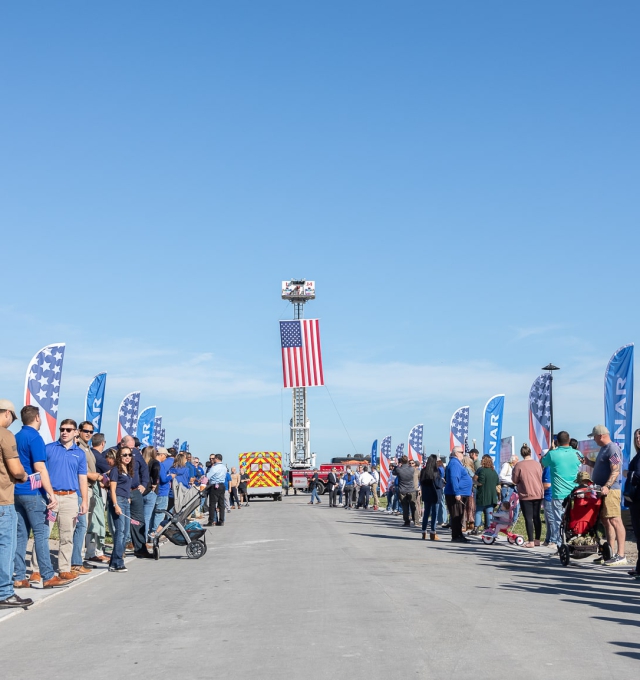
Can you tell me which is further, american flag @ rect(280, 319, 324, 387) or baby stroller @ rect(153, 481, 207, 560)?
american flag @ rect(280, 319, 324, 387)

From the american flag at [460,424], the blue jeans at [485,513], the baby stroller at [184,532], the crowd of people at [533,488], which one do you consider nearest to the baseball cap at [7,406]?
the baby stroller at [184,532]

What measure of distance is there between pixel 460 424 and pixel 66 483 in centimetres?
2536

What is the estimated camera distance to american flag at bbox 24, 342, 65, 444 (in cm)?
1789

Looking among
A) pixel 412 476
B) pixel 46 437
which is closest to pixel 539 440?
pixel 412 476

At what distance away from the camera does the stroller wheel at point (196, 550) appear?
1515 cm

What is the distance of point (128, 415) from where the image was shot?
31500 mm

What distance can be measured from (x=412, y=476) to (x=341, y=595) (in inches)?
560

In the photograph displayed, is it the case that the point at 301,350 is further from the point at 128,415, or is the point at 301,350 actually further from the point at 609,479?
the point at 609,479

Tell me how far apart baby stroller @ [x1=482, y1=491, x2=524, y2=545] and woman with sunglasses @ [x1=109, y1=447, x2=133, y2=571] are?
748 cm

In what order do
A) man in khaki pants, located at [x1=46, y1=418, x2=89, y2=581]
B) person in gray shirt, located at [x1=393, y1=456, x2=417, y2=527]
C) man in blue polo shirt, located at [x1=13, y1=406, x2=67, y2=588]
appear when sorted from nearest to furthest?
man in blue polo shirt, located at [x1=13, y1=406, x2=67, y2=588]
man in khaki pants, located at [x1=46, y1=418, x2=89, y2=581]
person in gray shirt, located at [x1=393, y1=456, x2=417, y2=527]

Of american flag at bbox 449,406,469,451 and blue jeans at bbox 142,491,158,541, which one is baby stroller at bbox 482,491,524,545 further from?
american flag at bbox 449,406,469,451

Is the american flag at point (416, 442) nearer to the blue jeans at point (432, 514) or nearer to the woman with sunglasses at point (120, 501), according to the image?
the blue jeans at point (432, 514)

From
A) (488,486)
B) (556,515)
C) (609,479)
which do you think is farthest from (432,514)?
(609,479)

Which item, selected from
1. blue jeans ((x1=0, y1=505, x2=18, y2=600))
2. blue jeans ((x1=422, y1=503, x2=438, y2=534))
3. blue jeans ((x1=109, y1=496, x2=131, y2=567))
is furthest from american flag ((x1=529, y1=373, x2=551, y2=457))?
blue jeans ((x1=0, y1=505, x2=18, y2=600))
